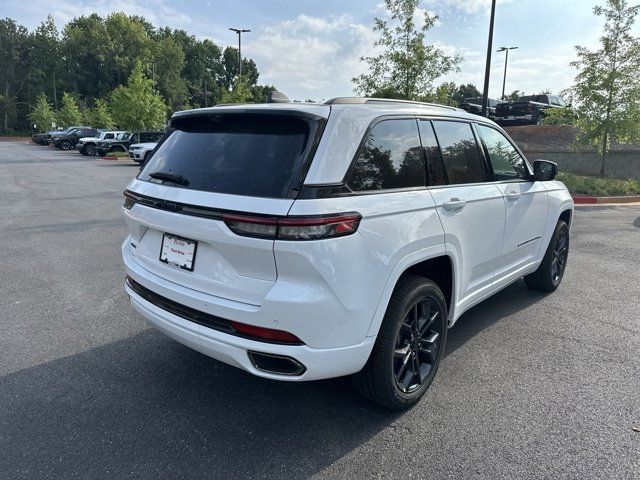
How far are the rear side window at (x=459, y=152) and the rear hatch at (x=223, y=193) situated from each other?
1159mm

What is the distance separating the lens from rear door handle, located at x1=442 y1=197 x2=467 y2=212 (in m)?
3.02

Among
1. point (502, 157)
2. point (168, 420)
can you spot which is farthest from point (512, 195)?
point (168, 420)

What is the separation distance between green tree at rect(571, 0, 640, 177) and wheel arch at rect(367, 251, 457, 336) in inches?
596

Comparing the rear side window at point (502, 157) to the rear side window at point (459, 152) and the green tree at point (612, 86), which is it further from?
the green tree at point (612, 86)

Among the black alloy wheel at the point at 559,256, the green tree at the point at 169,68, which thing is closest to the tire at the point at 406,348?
the black alloy wheel at the point at 559,256

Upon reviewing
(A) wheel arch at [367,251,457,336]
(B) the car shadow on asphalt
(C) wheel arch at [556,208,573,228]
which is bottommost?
(B) the car shadow on asphalt

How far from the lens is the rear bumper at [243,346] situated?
2.34 m

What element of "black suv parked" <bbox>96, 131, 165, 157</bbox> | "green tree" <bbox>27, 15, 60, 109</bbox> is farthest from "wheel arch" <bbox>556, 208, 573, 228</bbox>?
"green tree" <bbox>27, 15, 60, 109</bbox>

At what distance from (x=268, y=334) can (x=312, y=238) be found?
0.55 m

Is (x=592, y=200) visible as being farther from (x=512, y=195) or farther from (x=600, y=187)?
(x=512, y=195)

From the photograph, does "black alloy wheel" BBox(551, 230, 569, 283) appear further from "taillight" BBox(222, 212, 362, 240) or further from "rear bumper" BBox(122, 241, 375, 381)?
"taillight" BBox(222, 212, 362, 240)

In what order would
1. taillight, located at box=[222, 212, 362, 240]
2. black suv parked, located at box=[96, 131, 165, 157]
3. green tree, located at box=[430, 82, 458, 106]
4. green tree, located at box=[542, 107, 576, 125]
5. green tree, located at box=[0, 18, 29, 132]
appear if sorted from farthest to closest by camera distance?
green tree, located at box=[0, 18, 29, 132], black suv parked, located at box=[96, 131, 165, 157], green tree, located at box=[542, 107, 576, 125], green tree, located at box=[430, 82, 458, 106], taillight, located at box=[222, 212, 362, 240]

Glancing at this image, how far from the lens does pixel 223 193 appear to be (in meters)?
2.48

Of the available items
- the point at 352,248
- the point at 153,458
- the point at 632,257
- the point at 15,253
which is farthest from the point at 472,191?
Result: the point at 15,253
